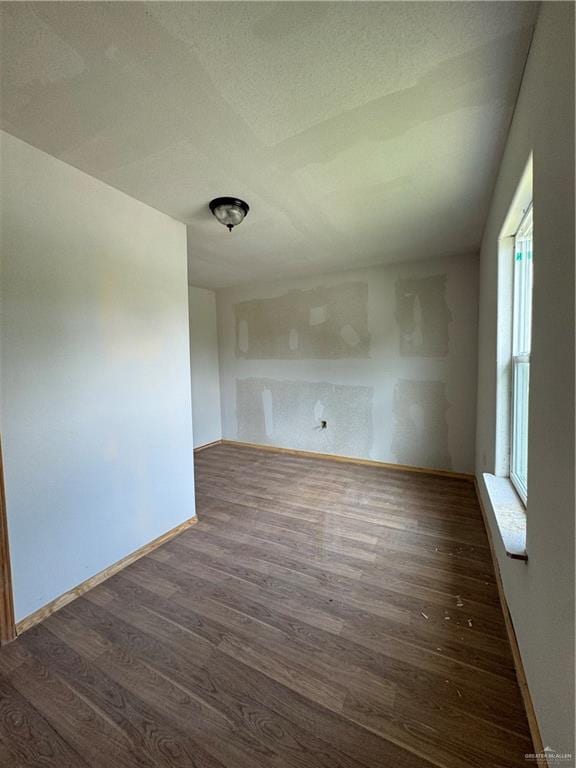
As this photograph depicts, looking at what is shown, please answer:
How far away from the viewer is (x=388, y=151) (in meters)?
1.53

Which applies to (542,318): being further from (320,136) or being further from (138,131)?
(138,131)

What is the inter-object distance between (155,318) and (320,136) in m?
1.53

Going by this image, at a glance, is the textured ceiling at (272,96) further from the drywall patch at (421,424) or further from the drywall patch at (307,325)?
the drywall patch at (421,424)

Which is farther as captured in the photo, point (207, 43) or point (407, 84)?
point (407, 84)

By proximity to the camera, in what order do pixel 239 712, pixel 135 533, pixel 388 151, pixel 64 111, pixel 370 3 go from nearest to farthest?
1. pixel 370 3
2. pixel 239 712
3. pixel 64 111
4. pixel 388 151
5. pixel 135 533

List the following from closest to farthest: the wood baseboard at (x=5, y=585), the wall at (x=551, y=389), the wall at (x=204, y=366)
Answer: the wall at (x=551, y=389), the wood baseboard at (x=5, y=585), the wall at (x=204, y=366)

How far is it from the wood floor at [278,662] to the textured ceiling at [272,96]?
2.41 meters

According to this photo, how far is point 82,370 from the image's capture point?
1.73 metres

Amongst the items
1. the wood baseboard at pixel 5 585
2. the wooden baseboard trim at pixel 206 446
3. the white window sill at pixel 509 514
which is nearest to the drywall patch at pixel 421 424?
the white window sill at pixel 509 514

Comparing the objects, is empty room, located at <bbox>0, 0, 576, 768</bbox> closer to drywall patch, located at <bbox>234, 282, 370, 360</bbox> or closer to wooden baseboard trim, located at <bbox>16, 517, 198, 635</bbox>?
wooden baseboard trim, located at <bbox>16, 517, 198, 635</bbox>

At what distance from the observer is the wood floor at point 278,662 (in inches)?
40.2

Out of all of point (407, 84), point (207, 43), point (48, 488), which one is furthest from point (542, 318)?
point (48, 488)

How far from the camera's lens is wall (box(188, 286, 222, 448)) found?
4473 millimetres

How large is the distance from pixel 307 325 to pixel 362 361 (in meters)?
0.91
